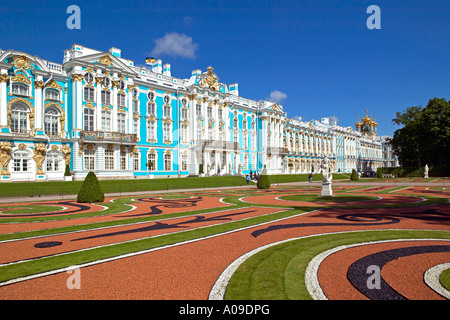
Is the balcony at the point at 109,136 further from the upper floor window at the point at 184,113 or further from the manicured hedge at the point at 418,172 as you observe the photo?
the manicured hedge at the point at 418,172

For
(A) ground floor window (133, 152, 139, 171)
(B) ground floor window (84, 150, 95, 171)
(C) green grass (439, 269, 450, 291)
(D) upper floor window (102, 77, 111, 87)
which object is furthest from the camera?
(A) ground floor window (133, 152, 139, 171)

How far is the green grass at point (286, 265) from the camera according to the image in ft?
17.3

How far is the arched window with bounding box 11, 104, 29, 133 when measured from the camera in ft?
106

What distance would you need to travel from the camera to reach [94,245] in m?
8.70

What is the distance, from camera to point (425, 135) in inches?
2240

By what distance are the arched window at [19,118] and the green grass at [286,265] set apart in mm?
33904

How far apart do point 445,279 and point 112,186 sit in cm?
2756

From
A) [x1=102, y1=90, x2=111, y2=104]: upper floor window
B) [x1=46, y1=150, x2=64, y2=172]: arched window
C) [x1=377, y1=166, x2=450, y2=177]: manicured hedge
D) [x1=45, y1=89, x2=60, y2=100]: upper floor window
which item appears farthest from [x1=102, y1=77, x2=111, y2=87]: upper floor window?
[x1=377, y1=166, x2=450, y2=177]: manicured hedge

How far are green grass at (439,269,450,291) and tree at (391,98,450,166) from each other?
57.1m
